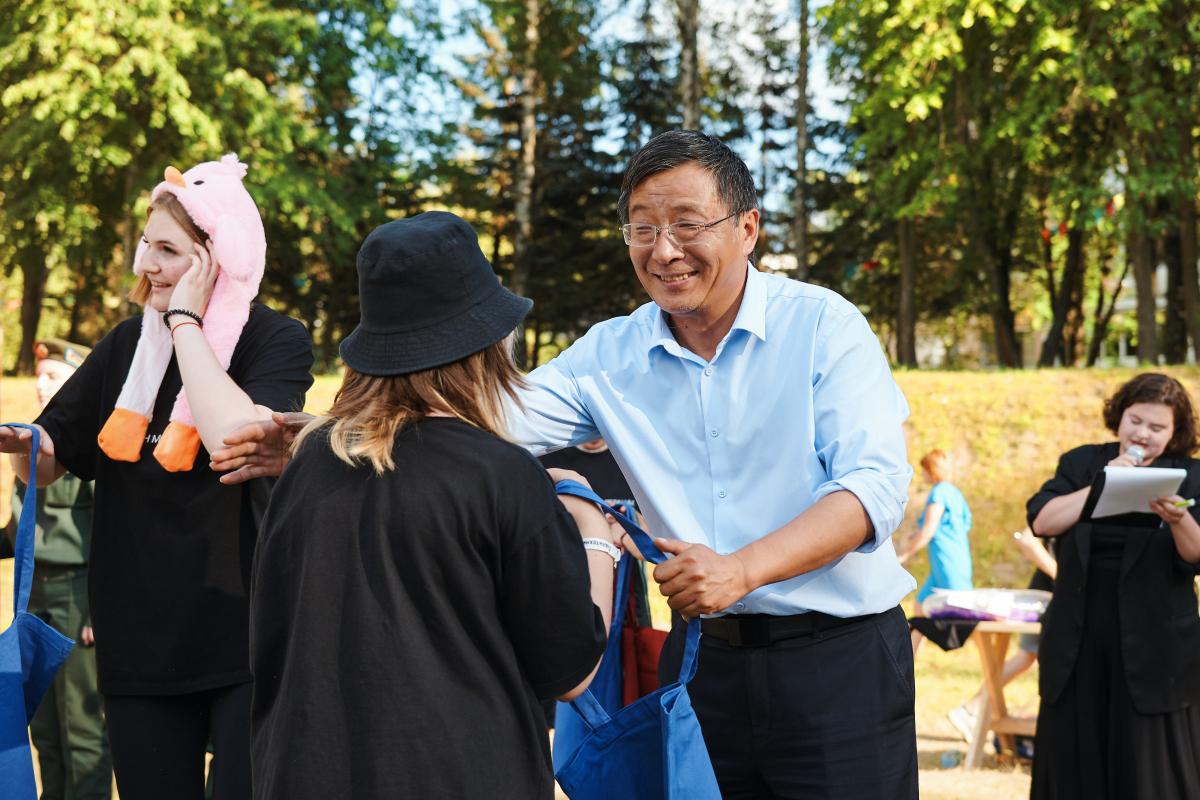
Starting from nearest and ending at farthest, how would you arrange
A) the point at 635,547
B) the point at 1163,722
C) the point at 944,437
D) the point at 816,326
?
the point at 635,547 → the point at 816,326 → the point at 1163,722 → the point at 944,437

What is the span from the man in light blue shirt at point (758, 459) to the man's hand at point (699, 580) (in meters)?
0.35

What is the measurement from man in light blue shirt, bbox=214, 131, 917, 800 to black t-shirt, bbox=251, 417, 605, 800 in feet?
2.31

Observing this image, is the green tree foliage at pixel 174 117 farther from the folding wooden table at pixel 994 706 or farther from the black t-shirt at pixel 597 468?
the folding wooden table at pixel 994 706

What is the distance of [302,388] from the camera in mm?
3012

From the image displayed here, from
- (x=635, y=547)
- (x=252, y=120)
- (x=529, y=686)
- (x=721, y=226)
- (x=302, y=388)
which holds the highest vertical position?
(x=252, y=120)

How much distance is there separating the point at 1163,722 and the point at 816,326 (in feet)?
10.4

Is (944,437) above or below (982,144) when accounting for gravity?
below

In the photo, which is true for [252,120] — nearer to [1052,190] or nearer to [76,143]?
[76,143]

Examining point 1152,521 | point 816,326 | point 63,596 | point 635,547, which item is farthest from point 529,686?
point 63,596

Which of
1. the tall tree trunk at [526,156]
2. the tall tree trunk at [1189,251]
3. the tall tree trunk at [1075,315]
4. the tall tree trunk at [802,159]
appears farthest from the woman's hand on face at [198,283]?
the tall tree trunk at [1075,315]

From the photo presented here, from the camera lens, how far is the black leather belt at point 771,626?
2.69 m

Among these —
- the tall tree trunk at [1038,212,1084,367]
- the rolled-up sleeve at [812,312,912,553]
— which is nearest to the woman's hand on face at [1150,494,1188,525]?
the rolled-up sleeve at [812,312,912,553]

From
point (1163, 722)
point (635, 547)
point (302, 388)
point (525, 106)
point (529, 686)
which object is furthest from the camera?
point (525, 106)

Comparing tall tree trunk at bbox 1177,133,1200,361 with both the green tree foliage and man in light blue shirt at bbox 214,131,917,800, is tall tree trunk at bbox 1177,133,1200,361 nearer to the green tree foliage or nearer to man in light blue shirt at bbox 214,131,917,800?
the green tree foliage
